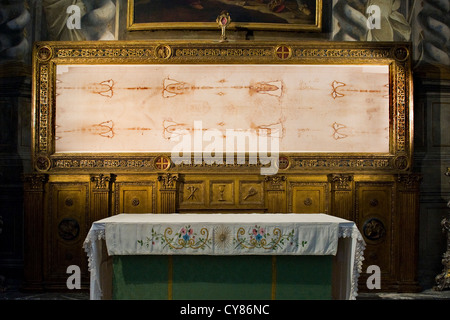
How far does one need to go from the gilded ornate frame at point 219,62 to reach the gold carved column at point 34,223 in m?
0.23

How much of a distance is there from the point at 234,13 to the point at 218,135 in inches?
77.0

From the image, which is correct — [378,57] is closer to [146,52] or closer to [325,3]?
[325,3]

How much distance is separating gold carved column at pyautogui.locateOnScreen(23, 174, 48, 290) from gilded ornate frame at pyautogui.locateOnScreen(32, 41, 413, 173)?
23 centimetres

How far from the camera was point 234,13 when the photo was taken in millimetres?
6723

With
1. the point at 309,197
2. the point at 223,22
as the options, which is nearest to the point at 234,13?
the point at 223,22

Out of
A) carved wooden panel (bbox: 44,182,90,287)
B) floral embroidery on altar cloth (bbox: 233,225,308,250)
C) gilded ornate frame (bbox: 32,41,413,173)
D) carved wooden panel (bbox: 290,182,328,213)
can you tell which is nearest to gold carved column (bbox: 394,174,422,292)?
gilded ornate frame (bbox: 32,41,413,173)

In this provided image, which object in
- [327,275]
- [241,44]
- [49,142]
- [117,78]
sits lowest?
[327,275]

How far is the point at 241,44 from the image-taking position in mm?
6391

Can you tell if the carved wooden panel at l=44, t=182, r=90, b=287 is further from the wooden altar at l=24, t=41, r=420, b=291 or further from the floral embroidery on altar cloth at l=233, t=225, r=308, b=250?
the floral embroidery on altar cloth at l=233, t=225, r=308, b=250

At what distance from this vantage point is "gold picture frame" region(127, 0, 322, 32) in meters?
6.71

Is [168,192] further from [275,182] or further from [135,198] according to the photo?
[275,182]

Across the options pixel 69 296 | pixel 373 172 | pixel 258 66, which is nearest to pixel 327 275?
pixel 373 172

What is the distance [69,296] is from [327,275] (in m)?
3.62

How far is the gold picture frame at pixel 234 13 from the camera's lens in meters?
6.71
